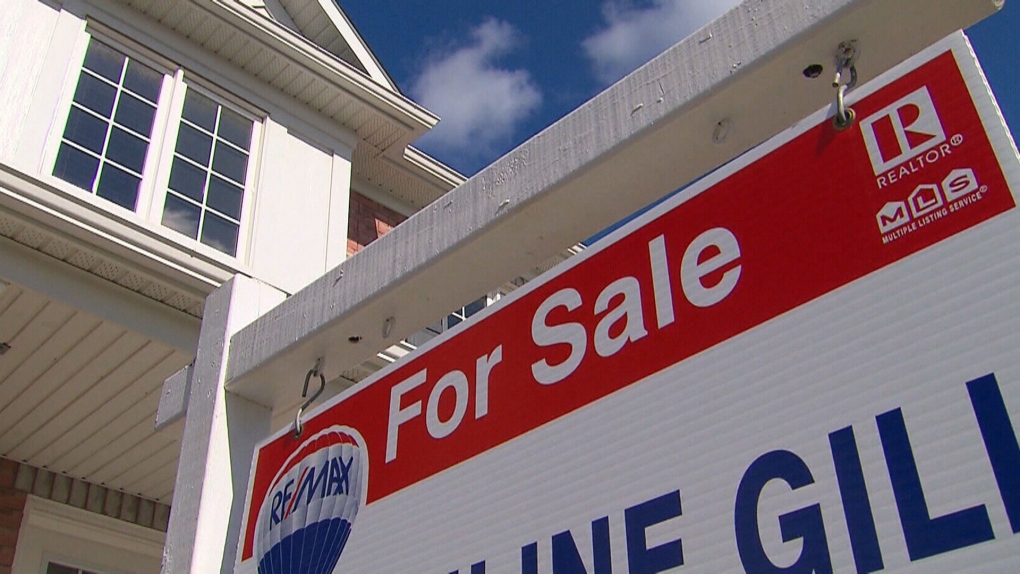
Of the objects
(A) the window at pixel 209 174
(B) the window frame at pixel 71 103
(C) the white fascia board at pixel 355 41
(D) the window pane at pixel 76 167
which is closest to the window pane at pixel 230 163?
(A) the window at pixel 209 174

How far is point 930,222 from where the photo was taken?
1707 mm

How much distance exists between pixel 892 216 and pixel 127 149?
5538mm

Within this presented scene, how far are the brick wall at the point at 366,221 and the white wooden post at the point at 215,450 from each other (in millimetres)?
4460

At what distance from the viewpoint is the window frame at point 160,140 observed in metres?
5.79

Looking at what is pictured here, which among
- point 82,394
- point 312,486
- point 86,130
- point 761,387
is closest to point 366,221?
A: point 86,130

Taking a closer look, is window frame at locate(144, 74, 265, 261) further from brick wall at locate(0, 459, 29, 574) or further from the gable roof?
brick wall at locate(0, 459, 29, 574)

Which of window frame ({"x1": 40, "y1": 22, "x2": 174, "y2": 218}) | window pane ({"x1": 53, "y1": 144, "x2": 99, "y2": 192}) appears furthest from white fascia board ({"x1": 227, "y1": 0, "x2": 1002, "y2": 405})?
window pane ({"x1": 53, "y1": 144, "x2": 99, "y2": 192})

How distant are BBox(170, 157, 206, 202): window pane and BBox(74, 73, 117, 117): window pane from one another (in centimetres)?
54

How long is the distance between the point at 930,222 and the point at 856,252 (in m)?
0.14

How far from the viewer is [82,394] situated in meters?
6.06

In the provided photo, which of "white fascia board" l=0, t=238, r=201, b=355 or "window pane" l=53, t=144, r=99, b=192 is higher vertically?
"window pane" l=53, t=144, r=99, b=192

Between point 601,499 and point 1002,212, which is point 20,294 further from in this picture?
point 1002,212

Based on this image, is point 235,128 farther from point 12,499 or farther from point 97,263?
point 12,499

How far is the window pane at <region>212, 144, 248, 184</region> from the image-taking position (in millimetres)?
6793
